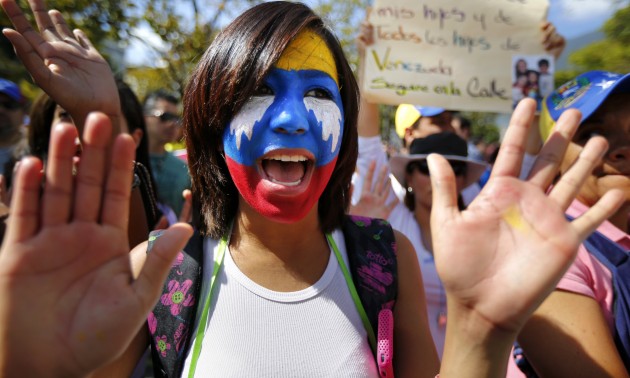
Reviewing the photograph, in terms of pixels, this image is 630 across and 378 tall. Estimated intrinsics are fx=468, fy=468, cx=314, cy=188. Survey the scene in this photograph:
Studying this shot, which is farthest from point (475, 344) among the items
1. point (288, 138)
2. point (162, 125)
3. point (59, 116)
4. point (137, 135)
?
point (162, 125)

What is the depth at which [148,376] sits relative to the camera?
404cm

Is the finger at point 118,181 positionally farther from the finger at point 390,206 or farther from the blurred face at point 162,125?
the blurred face at point 162,125

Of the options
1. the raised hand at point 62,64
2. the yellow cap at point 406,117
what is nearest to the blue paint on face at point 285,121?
the raised hand at point 62,64

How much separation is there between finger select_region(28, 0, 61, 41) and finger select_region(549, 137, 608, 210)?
5.71ft

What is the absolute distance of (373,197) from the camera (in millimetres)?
2617

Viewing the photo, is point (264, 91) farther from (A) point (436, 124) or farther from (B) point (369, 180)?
(A) point (436, 124)

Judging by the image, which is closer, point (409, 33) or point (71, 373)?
point (71, 373)

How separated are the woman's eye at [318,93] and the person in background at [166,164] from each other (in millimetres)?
1413

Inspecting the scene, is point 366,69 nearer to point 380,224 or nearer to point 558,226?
point 380,224

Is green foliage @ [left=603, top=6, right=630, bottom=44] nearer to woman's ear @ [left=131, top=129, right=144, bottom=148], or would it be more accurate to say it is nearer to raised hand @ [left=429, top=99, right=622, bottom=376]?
woman's ear @ [left=131, top=129, right=144, bottom=148]

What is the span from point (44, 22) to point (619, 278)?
213 cm

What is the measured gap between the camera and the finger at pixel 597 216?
1037 millimetres

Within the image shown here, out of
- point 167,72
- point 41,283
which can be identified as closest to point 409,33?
point 41,283

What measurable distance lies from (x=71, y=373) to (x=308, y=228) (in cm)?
81
